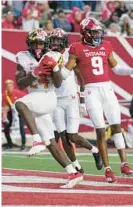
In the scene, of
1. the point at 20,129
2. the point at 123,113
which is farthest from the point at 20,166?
the point at 123,113

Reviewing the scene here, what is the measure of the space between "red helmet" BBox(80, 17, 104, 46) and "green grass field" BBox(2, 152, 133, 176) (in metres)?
1.87

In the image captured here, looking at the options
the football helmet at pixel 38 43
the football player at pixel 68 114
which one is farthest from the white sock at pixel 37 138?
the football player at pixel 68 114

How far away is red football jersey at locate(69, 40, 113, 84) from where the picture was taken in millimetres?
9305

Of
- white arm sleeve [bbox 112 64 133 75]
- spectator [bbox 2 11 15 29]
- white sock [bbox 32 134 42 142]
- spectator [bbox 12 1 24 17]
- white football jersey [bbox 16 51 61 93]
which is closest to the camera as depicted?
white sock [bbox 32 134 42 142]

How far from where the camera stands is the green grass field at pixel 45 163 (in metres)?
11.2

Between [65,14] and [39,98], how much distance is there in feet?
41.2

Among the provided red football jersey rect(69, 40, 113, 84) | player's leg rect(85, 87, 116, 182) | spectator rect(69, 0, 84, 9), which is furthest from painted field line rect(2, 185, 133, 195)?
spectator rect(69, 0, 84, 9)

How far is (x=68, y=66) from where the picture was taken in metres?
9.19

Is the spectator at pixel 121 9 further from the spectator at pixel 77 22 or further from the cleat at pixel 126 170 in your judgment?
the cleat at pixel 126 170

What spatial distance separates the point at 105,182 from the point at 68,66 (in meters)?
1.41

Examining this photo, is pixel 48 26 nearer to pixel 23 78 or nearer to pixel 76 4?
pixel 76 4

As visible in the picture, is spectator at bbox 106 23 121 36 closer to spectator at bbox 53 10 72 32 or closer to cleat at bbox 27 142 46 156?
spectator at bbox 53 10 72 32

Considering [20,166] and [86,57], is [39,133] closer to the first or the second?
[86,57]

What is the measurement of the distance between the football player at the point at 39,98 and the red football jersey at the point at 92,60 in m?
0.69
